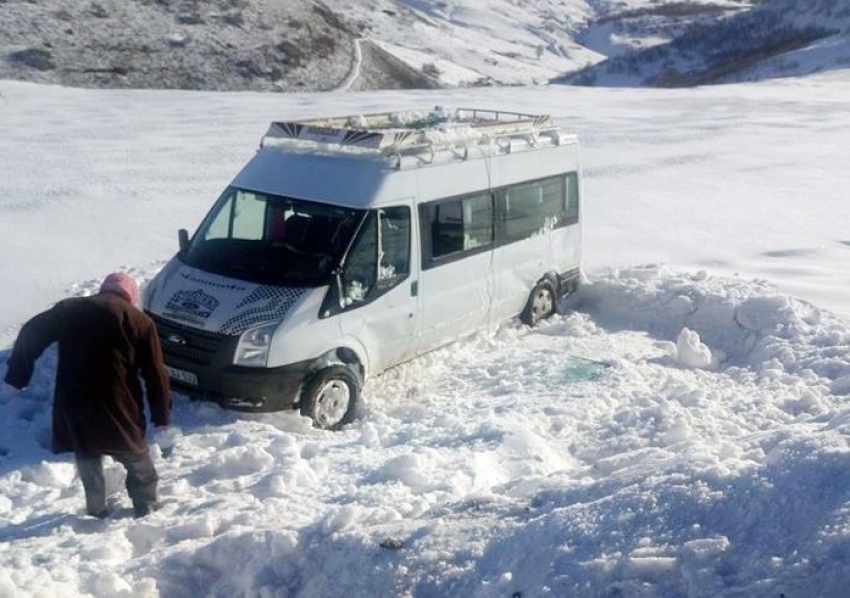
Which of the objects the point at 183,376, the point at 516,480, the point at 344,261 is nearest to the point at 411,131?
the point at 344,261

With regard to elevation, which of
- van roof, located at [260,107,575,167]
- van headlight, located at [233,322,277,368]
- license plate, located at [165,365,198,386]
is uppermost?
van roof, located at [260,107,575,167]

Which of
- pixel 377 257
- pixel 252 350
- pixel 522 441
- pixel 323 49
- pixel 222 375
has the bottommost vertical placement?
pixel 522 441

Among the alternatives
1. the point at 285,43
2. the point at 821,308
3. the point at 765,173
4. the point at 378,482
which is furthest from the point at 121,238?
the point at 285,43

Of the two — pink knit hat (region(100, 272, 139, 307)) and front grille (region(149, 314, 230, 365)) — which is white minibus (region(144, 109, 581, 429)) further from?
pink knit hat (region(100, 272, 139, 307))

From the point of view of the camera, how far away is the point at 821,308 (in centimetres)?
1137

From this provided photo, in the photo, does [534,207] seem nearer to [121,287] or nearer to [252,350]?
[252,350]

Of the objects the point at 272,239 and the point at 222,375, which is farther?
the point at 272,239

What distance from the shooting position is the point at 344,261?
8867 millimetres

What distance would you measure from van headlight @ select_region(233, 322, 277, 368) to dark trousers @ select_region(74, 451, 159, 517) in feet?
5.46

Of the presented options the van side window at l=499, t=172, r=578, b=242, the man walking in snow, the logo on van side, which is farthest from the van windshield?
the man walking in snow

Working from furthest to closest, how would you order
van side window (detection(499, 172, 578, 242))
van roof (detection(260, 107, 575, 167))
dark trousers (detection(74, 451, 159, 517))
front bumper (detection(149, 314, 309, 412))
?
van side window (detection(499, 172, 578, 242))
van roof (detection(260, 107, 575, 167))
front bumper (detection(149, 314, 309, 412))
dark trousers (detection(74, 451, 159, 517))

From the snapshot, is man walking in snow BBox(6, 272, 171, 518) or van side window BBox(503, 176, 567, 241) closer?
man walking in snow BBox(6, 272, 171, 518)

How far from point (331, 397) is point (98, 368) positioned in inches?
106

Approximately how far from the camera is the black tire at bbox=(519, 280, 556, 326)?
11.4 m
